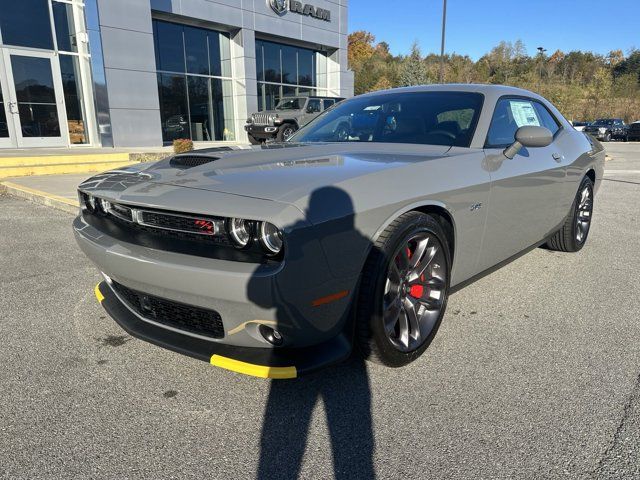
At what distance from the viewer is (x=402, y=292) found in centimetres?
237

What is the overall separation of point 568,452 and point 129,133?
1544cm

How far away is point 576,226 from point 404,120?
2138mm

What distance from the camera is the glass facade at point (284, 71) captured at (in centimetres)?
2016

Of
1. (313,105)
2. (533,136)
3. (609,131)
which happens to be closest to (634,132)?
(609,131)

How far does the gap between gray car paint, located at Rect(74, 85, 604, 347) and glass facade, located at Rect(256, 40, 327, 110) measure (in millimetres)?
18405

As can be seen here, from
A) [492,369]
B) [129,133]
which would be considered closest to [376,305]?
[492,369]

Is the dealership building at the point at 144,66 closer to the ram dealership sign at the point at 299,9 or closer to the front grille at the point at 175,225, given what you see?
the ram dealership sign at the point at 299,9

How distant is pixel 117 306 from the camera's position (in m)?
2.49

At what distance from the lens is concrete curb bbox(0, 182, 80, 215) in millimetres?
6236

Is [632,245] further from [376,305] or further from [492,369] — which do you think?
[376,305]

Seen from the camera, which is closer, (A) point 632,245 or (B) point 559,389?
(B) point 559,389

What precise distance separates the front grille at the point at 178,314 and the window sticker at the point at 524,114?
→ 8.60ft

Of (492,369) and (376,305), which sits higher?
(376,305)

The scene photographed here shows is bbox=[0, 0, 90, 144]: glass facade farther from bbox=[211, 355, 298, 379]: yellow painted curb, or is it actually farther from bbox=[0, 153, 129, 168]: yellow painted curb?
bbox=[211, 355, 298, 379]: yellow painted curb
